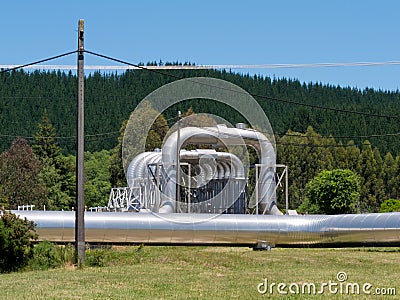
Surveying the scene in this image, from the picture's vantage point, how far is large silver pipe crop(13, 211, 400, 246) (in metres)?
28.3

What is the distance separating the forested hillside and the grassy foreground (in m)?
87.9

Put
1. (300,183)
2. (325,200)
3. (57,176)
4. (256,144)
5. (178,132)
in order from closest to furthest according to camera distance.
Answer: (178,132)
(256,144)
(325,200)
(57,176)
(300,183)

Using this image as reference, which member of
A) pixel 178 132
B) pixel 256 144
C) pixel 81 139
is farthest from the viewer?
pixel 256 144

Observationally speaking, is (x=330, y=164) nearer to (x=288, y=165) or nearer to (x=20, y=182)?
(x=288, y=165)

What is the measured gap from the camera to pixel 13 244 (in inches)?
859

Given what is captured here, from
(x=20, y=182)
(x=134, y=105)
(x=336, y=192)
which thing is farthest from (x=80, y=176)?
(x=134, y=105)

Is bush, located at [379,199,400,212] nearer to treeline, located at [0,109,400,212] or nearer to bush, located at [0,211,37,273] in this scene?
treeline, located at [0,109,400,212]

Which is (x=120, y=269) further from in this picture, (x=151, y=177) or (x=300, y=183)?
(x=300, y=183)

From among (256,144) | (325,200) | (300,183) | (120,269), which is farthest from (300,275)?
(300,183)

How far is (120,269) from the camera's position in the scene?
69.5ft

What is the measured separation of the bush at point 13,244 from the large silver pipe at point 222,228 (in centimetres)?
Answer: 516

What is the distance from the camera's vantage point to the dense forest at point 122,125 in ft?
258

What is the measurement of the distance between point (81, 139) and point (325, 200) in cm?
4468

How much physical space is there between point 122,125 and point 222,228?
49.9 meters
